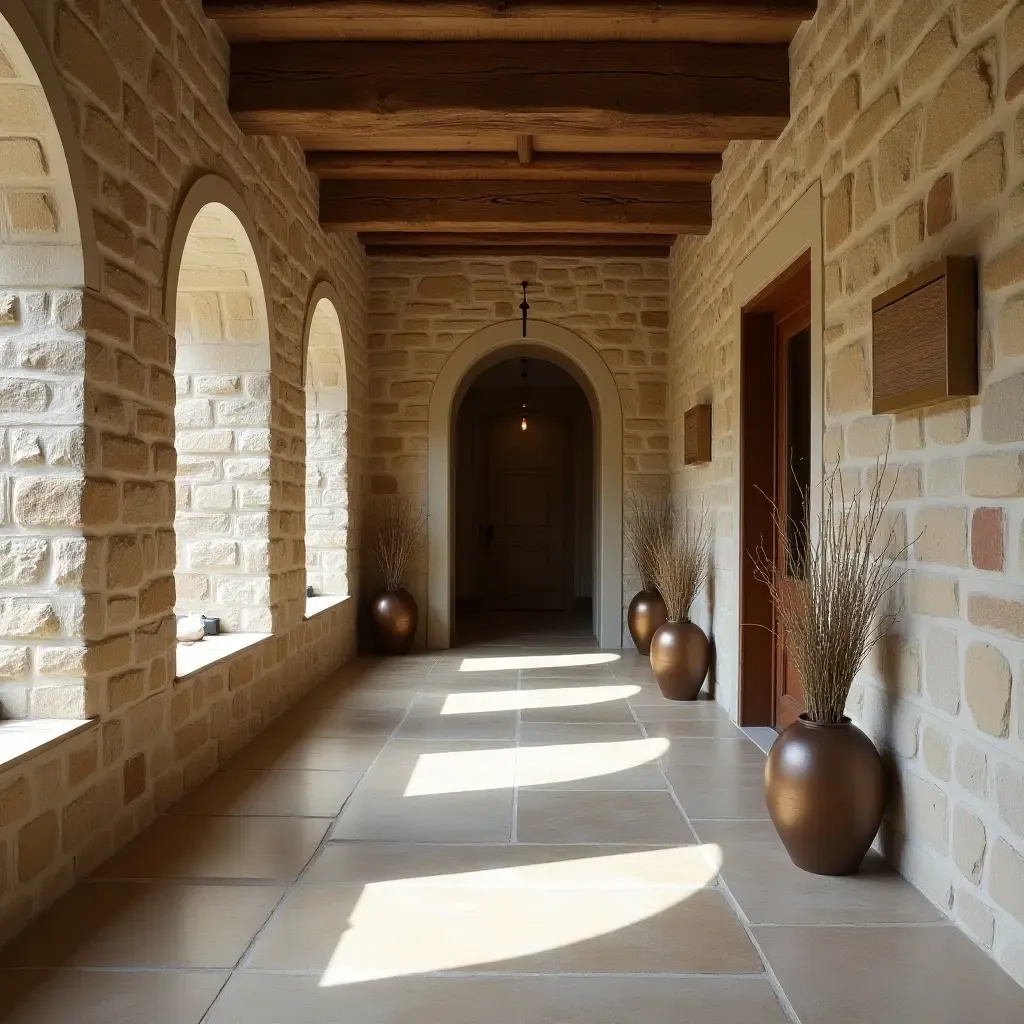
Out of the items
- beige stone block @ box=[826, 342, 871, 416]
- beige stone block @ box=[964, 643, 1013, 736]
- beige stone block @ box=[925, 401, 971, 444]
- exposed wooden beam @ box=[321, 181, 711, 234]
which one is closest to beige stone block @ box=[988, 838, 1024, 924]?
beige stone block @ box=[964, 643, 1013, 736]

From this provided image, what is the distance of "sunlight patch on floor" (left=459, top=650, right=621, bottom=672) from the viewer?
628 centimetres

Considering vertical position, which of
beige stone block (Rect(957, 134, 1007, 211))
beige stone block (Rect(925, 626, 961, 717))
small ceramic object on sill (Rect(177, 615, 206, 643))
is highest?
beige stone block (Rect(957, 134, 1007, 211))

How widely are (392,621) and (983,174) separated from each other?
509 cm

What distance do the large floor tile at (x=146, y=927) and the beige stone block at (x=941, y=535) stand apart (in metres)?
1.99

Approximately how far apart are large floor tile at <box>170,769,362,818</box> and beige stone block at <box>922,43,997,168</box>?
2.76 meters

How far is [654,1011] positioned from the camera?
193 cm

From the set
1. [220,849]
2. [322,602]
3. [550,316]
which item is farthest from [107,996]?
[550,316]

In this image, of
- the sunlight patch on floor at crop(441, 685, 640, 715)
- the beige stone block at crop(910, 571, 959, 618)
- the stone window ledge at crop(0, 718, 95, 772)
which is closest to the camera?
the stone window ledge at crop(0, 718, 95, 772)

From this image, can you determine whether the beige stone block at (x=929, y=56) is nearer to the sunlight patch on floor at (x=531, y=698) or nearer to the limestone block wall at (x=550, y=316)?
the sunlight patch on floor at (x=531, y=698)

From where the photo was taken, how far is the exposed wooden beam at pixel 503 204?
562cm

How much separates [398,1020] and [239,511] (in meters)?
2.98

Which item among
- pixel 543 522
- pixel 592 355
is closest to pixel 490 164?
pixel 592 355

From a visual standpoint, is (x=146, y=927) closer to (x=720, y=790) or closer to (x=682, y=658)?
(x=720, y=790)

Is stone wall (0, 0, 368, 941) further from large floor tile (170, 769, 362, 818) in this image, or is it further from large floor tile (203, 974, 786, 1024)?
large floor tile (203, 974, 786, 1024)
